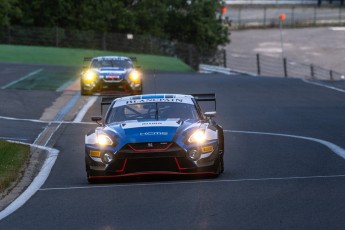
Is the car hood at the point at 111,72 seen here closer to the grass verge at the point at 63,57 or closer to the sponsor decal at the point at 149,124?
the sponsor decal at the point at 149,124

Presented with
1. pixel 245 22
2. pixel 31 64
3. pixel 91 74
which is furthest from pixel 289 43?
pixel 91 74

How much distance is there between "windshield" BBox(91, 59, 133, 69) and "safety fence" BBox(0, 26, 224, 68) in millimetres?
31269

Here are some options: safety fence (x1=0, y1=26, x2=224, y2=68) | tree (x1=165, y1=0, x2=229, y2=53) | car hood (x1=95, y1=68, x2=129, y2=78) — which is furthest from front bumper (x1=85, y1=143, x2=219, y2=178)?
tree (x1=165, y1=0, x2=229, y2=53)

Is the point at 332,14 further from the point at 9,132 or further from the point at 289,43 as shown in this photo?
the point at 9,132

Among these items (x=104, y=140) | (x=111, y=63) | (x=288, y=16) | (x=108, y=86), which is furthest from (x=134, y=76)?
(x=288, y=16)

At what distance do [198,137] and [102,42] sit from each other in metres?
54.6

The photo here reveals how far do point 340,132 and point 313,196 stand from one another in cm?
1028

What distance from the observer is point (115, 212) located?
12258mm

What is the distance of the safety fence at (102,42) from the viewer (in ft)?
226

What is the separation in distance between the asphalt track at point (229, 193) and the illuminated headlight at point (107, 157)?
0.33 meters

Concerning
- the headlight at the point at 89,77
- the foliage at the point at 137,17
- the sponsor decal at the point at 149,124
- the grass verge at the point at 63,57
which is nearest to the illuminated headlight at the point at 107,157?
the sponsor decal at the point at 149,124

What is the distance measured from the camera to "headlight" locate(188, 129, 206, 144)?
15.3 m

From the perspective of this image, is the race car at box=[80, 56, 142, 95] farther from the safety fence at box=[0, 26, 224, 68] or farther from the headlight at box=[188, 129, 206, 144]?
the safety fence at box=[0, 26, 224, 68]

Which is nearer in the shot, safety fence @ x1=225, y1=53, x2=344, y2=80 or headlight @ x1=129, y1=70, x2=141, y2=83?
headlight @ x1=129, y1=70, x2=141, y2=83
